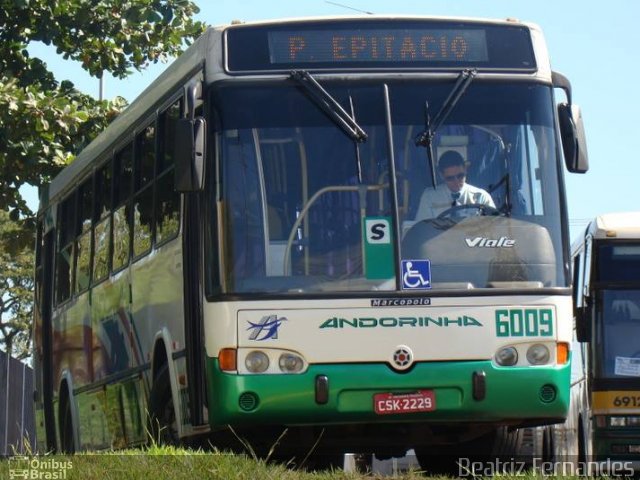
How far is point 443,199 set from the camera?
11.4 meters

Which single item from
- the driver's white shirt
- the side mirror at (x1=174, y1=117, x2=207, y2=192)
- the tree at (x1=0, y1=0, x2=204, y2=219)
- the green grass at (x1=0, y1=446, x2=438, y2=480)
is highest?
the tree at (x1=0, y1=0, x2=204, y2=219)

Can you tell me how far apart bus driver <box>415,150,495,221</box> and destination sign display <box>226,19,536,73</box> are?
82 centimetres

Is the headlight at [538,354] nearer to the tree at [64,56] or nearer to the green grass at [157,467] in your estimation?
the green grass at [157,467]

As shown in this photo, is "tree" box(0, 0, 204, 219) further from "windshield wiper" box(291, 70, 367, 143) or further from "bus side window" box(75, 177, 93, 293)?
"windshield wiper" box(291, 70, 367, 143)

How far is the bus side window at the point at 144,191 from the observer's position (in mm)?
13438

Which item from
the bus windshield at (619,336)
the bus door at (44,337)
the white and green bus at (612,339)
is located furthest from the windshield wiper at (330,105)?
the bus windshield at (619,336)

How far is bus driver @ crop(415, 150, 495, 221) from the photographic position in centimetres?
1141

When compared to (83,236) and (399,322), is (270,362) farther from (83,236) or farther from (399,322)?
(83,236)

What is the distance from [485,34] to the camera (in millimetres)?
12000

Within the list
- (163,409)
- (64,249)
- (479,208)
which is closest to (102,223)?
(64,249)

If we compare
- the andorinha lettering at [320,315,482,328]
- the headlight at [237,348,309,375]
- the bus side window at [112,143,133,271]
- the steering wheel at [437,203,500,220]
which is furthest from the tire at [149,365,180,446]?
the steering wheel at [437,203,500,220]

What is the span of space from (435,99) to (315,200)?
120 cm

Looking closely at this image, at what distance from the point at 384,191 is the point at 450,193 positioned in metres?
0.47

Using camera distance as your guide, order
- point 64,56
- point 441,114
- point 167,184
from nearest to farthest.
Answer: point 441,114, point 167,184, point 64,56
